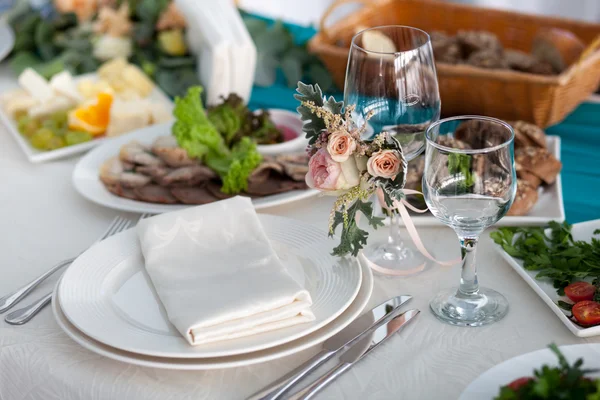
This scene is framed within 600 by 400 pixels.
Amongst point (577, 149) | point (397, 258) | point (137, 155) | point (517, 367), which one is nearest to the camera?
point (517, 367)

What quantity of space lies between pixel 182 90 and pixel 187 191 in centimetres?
68

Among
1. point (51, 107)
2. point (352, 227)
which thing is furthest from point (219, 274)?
point (51, 107)

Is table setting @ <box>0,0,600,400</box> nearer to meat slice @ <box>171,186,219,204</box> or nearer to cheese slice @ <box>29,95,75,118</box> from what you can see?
meat slice @ <box>171,186,219,204</box>

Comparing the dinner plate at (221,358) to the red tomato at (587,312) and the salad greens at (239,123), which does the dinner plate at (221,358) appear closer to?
the red tomato at (587,312)

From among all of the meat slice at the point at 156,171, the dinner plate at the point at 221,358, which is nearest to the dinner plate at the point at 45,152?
the meat slice at the point at 156,171

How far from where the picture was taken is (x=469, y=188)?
0.92 metres

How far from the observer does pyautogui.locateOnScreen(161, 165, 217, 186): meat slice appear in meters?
1.44

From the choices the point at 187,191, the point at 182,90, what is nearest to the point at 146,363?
the point at 187,191

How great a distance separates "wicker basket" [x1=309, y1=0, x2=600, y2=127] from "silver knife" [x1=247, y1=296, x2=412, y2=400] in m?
0.81

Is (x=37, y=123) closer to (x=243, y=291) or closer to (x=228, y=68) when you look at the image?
(x=228, y=68)

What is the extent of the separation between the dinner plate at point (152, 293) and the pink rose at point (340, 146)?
18cm

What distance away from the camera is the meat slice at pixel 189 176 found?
4.72ft

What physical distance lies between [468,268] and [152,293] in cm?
47

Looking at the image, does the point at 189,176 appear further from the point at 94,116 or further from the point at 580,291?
the point at 580,291
